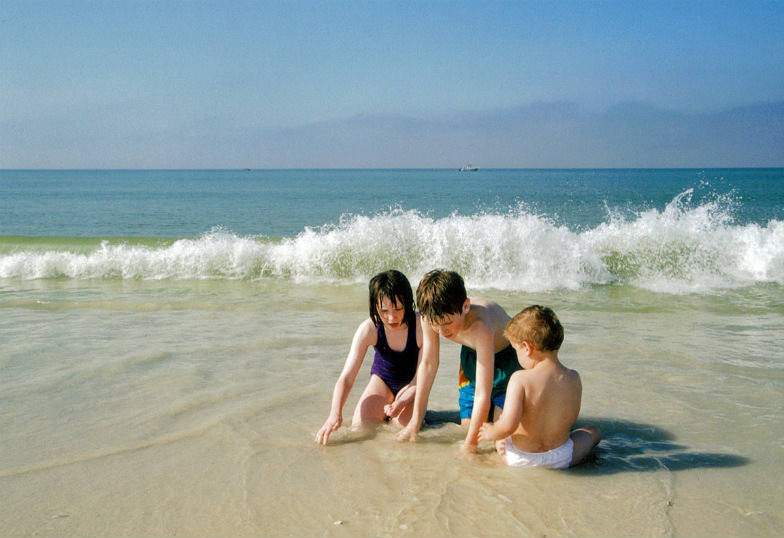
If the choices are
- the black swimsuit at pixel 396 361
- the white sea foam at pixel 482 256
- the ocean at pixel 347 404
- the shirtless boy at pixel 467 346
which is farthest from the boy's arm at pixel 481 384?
the white sea foam at pixel 482 256

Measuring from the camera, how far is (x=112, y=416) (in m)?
4.00

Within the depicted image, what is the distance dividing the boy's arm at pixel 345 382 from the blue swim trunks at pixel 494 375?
62 centimetres

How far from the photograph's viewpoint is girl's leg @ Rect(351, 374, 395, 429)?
3996 millimetres

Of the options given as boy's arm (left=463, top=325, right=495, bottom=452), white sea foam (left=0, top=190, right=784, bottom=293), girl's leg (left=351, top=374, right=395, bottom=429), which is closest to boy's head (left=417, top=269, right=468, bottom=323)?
boy's arm (left=463, top=325, right=495, bottom=452)

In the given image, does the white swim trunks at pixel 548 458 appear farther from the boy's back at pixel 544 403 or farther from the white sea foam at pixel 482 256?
the white sea foam at pixel 482 256

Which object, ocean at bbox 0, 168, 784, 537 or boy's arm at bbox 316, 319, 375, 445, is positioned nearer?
ocean at bbox 0, 168, 784, 537

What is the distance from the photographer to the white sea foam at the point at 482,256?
10281 millimetres

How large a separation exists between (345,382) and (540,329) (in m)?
1.27

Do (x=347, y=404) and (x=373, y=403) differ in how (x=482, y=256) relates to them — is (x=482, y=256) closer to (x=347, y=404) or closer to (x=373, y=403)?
(x=347, y=404)

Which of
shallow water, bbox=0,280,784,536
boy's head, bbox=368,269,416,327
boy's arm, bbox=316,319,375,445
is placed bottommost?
shallow water, bbox=0,280,784,536

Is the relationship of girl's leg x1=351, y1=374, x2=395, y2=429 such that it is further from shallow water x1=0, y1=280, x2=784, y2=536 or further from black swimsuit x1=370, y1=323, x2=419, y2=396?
shallow water x1=0, y1=280, x2=784, y2=536

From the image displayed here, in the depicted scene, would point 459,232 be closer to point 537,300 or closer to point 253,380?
point 537,300

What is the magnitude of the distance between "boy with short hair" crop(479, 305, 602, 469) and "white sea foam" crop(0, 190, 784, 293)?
21.4ft

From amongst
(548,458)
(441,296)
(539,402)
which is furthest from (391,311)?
(548,458)
